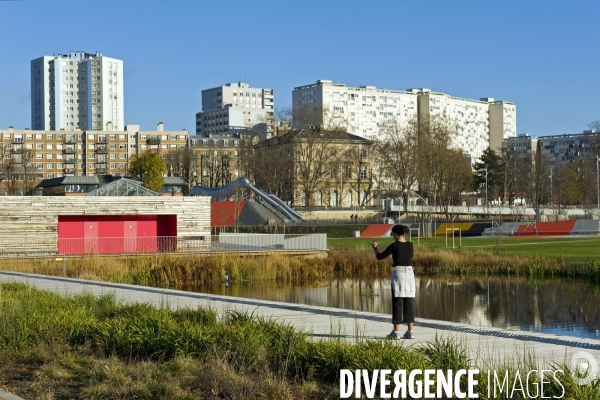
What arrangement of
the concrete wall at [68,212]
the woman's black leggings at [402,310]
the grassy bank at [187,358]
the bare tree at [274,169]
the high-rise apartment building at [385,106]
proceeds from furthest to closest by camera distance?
the high-rise apartment building at [385,106] < the bare tree at [274,169] < the concrete wall at [68,212] < the woman's black leggings at [402,310] < the grassy bank at [187,358]

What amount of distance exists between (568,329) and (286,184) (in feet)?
239

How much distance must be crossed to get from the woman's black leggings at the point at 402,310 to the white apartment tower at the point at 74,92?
18460cm

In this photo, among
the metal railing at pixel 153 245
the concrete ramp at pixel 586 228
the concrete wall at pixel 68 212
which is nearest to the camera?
the metal railing at pixel 153 245

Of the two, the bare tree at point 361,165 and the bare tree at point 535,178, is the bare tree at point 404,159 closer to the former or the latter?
the bare tree at point 361,165

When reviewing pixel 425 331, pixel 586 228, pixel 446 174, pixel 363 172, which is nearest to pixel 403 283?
pixel 425 331

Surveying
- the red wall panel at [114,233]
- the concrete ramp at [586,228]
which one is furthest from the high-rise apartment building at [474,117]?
the red wall panel at [114,233]

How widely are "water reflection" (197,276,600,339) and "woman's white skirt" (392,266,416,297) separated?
9247 millimetres

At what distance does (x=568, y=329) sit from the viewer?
21.1 metres

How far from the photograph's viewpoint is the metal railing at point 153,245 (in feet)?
130

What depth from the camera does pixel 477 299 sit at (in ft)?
94.7

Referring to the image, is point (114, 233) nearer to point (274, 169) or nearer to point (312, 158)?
point (274, 169)

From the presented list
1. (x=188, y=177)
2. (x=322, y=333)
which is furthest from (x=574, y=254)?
(x=188, y=177)

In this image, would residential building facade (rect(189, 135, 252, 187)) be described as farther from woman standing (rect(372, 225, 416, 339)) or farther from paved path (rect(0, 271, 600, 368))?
woman standing (rect(372, 225, 416, 339))

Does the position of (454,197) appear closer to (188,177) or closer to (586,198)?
(586,198)
